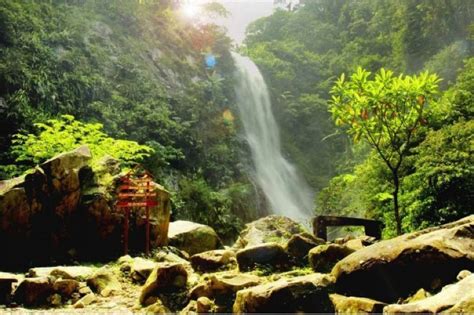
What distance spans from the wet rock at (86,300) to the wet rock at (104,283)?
0.23 meters

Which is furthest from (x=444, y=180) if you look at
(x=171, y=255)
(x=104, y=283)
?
(x=104, y=283)

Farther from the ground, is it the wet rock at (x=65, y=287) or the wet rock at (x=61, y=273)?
the wet rock at (x=61, y=273)

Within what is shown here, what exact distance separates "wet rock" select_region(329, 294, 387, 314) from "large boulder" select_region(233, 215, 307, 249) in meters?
5.80

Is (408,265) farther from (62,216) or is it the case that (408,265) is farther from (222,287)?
(62,216)

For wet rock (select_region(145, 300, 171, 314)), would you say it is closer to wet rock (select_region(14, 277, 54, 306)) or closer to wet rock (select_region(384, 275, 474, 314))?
wet rock (select_region(14, 277, 54, 306))

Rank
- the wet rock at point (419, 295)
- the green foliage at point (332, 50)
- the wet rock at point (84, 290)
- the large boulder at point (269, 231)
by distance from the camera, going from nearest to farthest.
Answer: the wet rock at point (419, 295)
the wet rock at point (84, 290)
the large boulder at point (269, 231)
the green foliage at point (332, 50)

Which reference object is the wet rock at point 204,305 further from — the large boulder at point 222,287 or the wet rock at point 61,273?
the wet rock at point 61,273

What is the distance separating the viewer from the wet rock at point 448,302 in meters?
3.32

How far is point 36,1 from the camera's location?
58.1 feet

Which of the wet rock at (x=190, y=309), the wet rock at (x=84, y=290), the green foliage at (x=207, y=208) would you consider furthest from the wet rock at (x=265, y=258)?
the green foliage at (x=207, y=208)

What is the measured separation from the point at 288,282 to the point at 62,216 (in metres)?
5.24

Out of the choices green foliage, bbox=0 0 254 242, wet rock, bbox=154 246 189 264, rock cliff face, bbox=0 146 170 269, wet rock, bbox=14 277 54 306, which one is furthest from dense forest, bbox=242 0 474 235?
wet rock, bbox=14 277 54 306

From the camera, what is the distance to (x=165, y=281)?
18.9 feet

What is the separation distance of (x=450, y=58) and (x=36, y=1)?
1963cm
